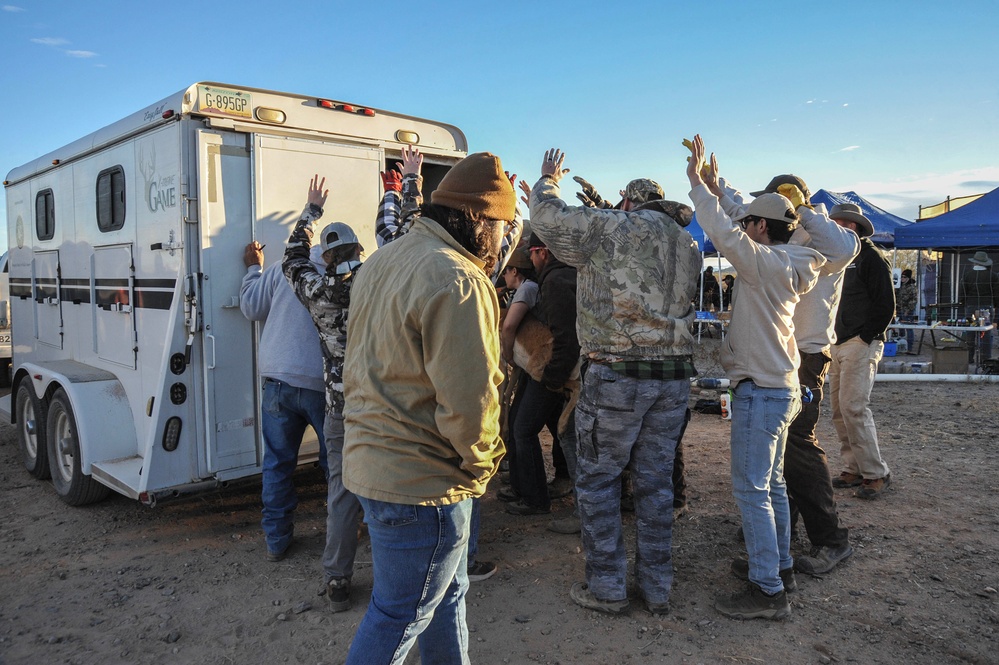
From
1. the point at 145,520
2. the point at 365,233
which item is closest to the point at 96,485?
the point at 145,520

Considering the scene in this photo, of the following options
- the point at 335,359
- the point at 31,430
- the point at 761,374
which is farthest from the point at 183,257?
the point at 761,374

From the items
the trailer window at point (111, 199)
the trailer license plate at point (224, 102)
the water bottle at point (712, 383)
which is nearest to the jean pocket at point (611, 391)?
the trailer license plate at point (224, 102)

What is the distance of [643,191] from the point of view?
13.0 feet

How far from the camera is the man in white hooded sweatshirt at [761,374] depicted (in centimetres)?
346

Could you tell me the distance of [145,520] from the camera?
504 centimetres

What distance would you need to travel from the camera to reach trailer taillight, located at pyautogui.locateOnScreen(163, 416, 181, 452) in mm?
4348

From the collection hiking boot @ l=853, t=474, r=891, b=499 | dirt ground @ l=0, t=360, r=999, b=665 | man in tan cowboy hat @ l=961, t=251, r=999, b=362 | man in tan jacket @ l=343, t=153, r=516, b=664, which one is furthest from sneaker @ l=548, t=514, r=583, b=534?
man in tan cowboy hat @ l=961, t=251, r=999, b=362

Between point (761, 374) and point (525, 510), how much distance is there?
7.44ft

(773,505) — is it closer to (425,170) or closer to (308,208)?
(308,208)

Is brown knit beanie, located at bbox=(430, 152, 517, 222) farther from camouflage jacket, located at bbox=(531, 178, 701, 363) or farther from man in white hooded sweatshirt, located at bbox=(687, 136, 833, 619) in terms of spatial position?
man in white hooded sweatshirt, located at bbox=(687, 136, 833, 619)

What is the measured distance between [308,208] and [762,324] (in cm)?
279

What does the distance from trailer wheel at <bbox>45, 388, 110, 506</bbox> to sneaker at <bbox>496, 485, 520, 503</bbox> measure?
118 inches

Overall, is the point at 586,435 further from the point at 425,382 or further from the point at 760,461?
the point at 425,382

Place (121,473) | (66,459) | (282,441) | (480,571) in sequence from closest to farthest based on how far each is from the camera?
1. (480,571)
2. (282,441)
3. (121,473)
4. (66,459)
